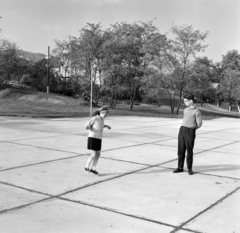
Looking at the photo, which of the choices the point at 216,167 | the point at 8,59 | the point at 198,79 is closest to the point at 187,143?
the point at 216,167

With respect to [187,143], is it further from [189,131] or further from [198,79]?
[198,79]

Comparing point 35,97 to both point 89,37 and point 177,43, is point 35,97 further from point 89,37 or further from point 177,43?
point 177,43

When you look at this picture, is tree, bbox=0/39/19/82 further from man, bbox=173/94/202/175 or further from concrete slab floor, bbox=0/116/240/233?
man, bbox=173/94/202/175

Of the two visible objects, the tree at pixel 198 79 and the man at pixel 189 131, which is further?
the tree at pixel 198 79

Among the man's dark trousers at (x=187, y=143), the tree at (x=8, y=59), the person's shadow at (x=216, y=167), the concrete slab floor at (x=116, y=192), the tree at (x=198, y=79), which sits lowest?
the concrete slab floor at (x=116, y=192)

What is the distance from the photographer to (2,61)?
45688mm

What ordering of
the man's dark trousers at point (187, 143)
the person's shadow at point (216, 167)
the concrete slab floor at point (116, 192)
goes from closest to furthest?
the concrete slab floor at point (116, 192)
the man's dark trousers at point (187, 143)
the person's shadow at point (216, 167)

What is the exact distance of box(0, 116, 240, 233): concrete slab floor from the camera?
4250 mm

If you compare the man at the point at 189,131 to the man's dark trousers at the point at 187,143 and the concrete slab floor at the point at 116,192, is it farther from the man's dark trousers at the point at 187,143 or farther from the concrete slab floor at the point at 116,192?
the concrete slab floor at the point at 116,192

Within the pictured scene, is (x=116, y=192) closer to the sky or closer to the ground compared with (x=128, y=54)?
closer to the ground

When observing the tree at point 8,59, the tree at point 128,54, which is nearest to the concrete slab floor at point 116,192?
the tree at point 128,54

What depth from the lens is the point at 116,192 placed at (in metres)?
5.57

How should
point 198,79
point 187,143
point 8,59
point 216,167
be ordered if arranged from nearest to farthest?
point 187,143 < point 216,167 < point 198,79 < point 8,59

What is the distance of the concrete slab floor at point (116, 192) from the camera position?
4.25m
